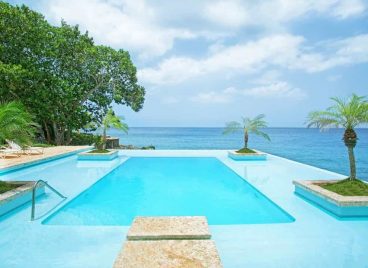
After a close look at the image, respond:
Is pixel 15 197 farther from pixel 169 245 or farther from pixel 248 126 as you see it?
pixel 248 126

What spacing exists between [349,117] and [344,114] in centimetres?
13

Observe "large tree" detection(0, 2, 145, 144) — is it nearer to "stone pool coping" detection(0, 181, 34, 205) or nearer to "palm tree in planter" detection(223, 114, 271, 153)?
"palm tree in planter" detection(223, 114, 271, 153)

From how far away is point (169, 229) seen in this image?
418cm

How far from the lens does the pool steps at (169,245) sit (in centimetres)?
321

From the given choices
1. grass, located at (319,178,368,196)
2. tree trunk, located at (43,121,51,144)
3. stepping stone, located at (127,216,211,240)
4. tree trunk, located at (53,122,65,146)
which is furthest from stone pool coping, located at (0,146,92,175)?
grass, located at (319,178,368,196)

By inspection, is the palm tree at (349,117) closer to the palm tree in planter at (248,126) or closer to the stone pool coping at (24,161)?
the palm tree in planter at (248,126)

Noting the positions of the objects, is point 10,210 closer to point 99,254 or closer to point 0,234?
point 0,234

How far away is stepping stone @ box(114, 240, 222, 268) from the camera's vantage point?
316 centimetres

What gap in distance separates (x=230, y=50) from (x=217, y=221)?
16885mm

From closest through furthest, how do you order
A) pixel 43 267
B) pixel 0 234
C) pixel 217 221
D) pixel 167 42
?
pixel 43 267
pixel 0 234
pixel 217 221
pixel 167 42

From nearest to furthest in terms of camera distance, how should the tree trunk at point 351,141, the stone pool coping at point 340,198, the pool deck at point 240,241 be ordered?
the pool deck at point 240,241, the stone pool coping at point 340,198, the tree trunk at point 351,141

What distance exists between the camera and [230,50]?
21.4 m

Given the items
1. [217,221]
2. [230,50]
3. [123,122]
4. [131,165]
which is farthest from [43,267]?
[230,50]

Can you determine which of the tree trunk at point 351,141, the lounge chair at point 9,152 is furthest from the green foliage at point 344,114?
the lounge chair at point 9,152
